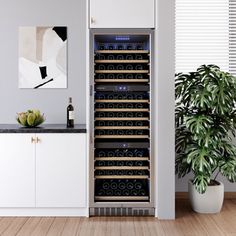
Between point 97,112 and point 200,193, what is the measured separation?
Answer: 1.33 m

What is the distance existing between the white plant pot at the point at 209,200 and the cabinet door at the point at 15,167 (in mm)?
1693

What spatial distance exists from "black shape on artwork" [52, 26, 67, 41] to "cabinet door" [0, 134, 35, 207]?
54.2 inches

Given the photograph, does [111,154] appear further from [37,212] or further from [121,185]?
[37,212]

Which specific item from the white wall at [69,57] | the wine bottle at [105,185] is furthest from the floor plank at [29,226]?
the white wall at [69,57]

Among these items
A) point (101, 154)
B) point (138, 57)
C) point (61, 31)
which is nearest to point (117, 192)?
point (101, 154)

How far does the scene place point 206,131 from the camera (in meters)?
3.86

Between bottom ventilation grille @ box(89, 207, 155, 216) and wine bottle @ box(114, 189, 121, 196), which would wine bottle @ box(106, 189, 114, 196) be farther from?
bottom ventilation grille @ box(89, 207, 155, 216)

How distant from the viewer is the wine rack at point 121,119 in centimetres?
392

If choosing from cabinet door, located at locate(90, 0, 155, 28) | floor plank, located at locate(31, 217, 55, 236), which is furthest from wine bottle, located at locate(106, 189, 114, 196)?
cabinet door, located at locate(90, 0, 155, 28)

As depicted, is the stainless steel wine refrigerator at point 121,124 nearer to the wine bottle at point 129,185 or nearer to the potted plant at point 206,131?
the wine bottle at point 129,185

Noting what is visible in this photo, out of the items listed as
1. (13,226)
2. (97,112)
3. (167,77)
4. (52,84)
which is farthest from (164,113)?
(13,226)

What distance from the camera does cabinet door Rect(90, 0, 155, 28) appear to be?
3814 millimetres

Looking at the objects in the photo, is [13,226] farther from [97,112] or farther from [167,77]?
[167,77]

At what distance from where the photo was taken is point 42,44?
4.52 metres
